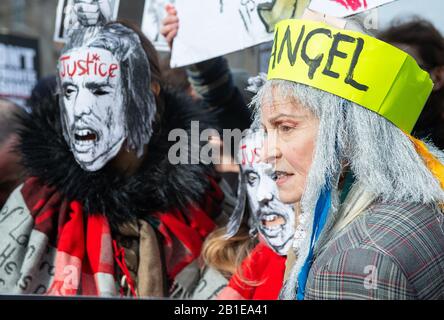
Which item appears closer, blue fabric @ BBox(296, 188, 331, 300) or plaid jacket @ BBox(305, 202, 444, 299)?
plaid jacket @ BBox(305, 202, 444, 299)

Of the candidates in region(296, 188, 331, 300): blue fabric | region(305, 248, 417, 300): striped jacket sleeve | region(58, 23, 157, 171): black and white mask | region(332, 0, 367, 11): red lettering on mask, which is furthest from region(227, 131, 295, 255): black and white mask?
region(305, 248, 417, 300): striped jacket sleeve

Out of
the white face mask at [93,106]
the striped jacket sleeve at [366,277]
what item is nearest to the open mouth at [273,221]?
the white face mask at [93,106]

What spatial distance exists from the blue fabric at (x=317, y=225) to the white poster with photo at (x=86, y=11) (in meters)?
1.28

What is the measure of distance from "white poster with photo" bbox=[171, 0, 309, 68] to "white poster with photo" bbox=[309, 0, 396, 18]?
0.24 m

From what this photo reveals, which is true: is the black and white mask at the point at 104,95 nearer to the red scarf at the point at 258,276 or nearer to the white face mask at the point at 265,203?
the white face mask at the point at 265,203

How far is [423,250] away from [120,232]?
4.22 ft

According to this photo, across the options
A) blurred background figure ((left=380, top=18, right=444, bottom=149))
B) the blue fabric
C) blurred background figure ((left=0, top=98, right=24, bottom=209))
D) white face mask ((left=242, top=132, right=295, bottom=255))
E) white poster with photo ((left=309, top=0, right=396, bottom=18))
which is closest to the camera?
the blue fabric

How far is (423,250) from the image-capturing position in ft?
4.67

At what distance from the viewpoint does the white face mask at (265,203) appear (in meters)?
2.21

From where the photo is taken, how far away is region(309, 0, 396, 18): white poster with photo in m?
1.92

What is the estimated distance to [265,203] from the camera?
2.25 metres

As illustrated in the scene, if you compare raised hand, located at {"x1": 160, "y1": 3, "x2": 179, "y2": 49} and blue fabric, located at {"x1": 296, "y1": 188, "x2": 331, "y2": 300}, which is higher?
raised hand, located at {"x1": 160, "y1": 3, "x2": 179, "y2": 49}

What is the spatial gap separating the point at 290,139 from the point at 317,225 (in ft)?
0.72

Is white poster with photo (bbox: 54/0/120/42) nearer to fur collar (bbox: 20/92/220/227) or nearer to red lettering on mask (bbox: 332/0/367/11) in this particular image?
fur collar (bbox: 20/92/220/227)
